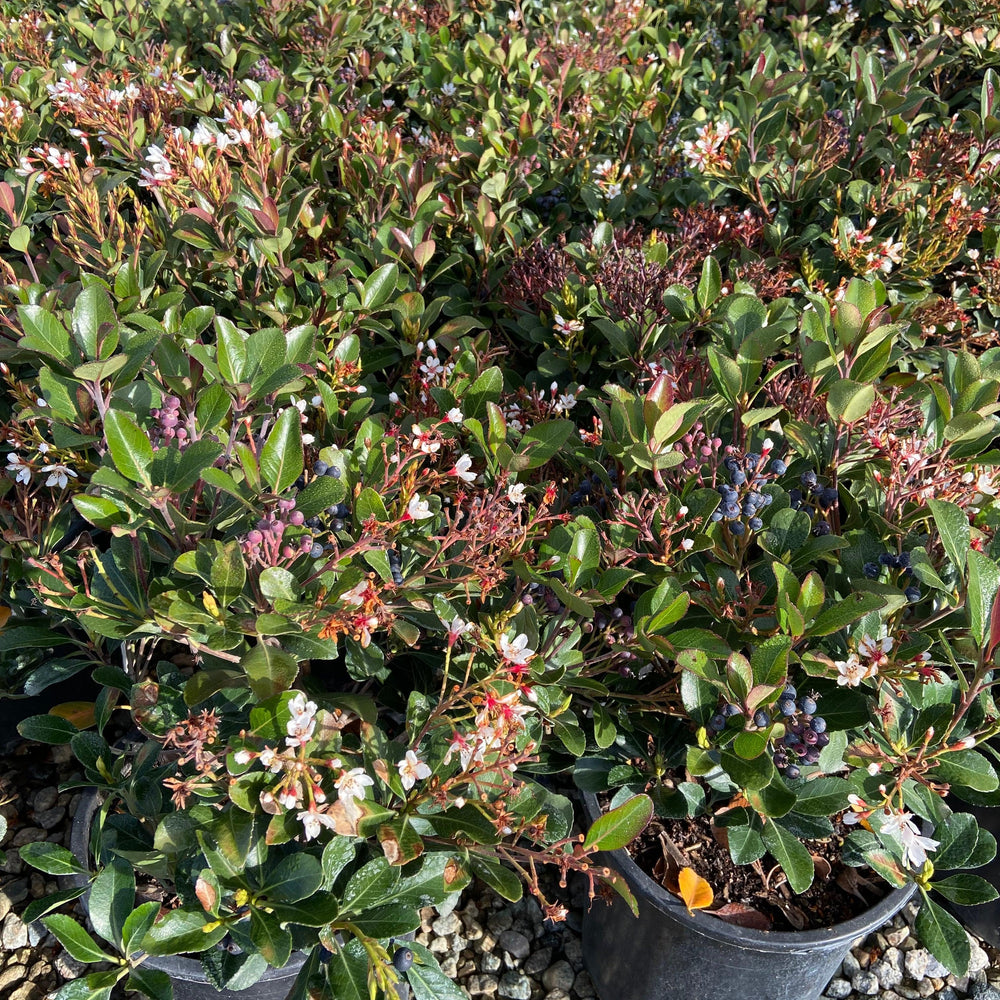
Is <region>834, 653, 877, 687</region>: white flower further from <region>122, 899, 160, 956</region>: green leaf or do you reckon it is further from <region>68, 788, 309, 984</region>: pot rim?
<region>122, 899, 160, 956</region>: green leaf

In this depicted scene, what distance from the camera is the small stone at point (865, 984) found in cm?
199

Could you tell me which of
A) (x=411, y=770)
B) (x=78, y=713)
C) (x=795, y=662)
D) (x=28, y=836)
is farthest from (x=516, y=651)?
(x=28, y=836)

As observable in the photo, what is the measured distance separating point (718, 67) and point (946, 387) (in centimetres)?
245

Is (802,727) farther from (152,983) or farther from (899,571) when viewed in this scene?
(152,983)

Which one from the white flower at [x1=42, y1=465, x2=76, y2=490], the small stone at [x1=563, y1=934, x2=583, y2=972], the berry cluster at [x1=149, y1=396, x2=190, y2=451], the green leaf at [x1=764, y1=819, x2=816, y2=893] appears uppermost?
A: the berry cluster at [x1=149, y1=396, x2=190, y2=451]

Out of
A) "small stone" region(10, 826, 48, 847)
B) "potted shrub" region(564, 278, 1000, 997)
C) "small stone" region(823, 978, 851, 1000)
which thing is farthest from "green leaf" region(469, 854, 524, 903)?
"small stone" region(10, 826, 48, 847)

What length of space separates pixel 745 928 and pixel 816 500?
78 cm

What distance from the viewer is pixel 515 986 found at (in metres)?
1.94

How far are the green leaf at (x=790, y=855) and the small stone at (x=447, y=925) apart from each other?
2.98ft

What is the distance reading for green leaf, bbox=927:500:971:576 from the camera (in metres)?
1.30

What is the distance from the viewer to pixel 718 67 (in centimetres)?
351

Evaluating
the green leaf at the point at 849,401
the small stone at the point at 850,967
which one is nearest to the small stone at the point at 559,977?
the small stone at the point at 850,967

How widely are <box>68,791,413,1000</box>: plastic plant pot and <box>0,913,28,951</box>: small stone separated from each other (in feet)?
1.81

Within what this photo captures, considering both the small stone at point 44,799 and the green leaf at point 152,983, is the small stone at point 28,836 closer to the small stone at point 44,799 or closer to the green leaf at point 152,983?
the small stone at point 44,799
